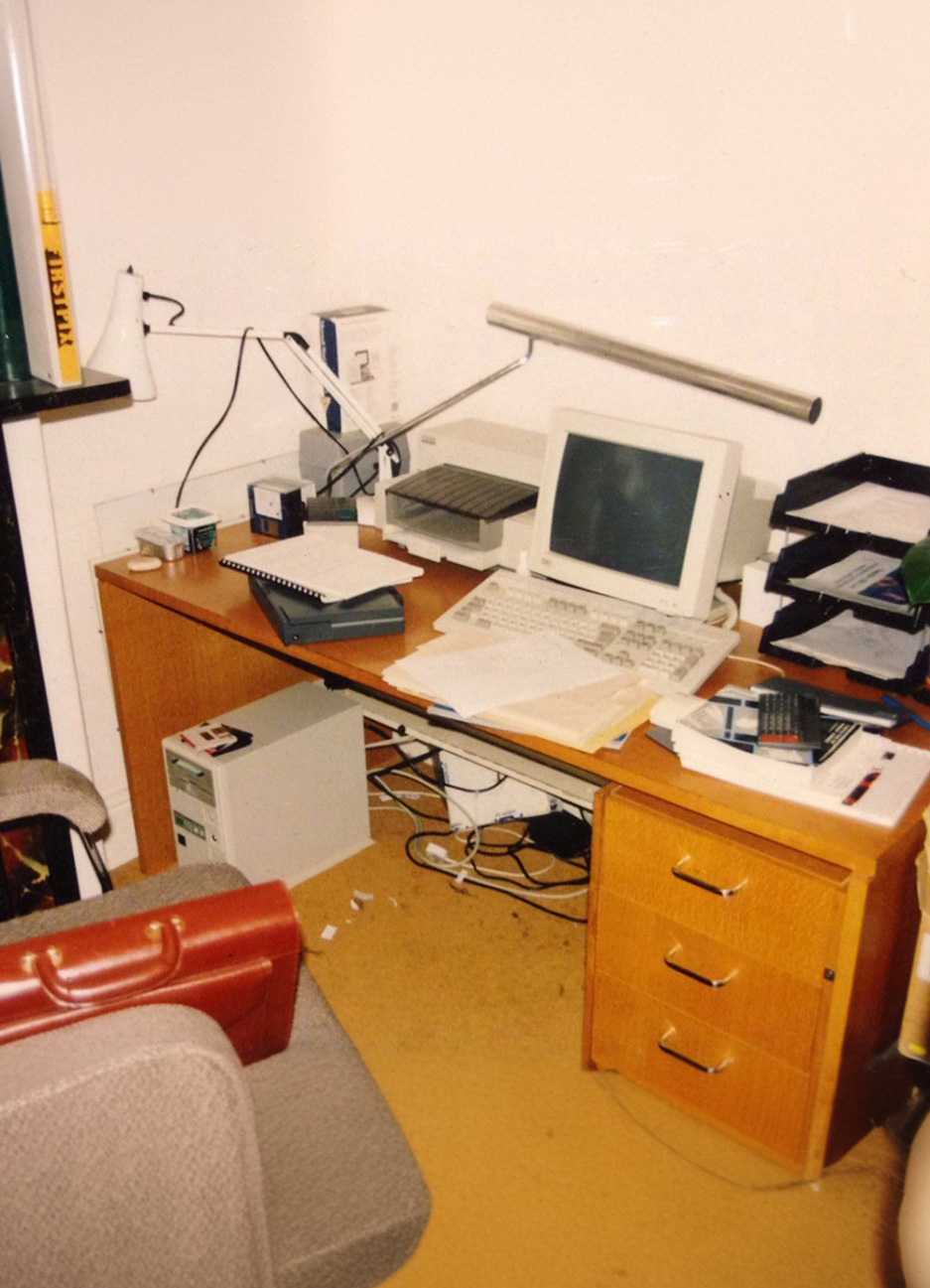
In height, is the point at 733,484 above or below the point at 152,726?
above

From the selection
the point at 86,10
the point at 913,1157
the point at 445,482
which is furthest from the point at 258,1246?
the point at 86,10

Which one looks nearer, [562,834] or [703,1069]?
[703,1069]

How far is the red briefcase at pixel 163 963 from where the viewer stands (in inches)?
36.9

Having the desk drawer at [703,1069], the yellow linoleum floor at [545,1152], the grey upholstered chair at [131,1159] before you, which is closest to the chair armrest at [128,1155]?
the grey upholstered chair at [131,1159]

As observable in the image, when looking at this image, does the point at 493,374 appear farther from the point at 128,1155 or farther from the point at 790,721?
the point at 128,1155

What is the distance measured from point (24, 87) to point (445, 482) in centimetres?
97

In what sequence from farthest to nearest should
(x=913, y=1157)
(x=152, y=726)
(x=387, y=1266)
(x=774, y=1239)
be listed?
(x=152, y=726) → (x=774, y=1239) → (x=387, y=1266) → (x=913, y=1157)

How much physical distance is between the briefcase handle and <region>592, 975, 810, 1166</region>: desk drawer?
101 centimetres

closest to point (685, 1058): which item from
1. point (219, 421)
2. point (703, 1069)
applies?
point (703, 1069)

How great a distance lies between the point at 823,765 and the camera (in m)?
1.55

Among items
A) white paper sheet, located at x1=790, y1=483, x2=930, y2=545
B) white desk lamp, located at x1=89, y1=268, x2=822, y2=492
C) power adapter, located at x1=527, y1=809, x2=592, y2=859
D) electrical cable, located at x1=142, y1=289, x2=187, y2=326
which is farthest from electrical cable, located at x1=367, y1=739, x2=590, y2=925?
electrical cable, located at x1=142, y1=289, x2=187, y2=326

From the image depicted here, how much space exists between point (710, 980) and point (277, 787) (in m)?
1.04

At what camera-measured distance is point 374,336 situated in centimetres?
258

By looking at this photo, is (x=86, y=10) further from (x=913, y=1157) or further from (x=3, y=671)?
(x=913, y=1157)
